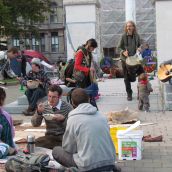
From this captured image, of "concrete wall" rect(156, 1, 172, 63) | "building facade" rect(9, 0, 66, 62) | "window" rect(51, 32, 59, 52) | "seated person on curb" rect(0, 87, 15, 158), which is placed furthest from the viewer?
"window" rect(51, 32, 59, 52)

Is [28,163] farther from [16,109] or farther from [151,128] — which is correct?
[16,109]

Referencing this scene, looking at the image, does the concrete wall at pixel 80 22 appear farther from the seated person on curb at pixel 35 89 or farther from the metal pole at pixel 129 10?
the metal pole at pixel 129 10

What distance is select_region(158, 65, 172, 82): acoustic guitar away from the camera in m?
13.0

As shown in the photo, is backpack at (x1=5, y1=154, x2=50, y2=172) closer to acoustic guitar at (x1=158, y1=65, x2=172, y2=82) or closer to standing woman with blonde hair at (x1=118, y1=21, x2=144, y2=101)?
acoustic guitar at (x1=158, y1=65, x2=172, y2=82)

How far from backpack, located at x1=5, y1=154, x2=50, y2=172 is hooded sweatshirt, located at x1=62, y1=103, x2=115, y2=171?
376 mm

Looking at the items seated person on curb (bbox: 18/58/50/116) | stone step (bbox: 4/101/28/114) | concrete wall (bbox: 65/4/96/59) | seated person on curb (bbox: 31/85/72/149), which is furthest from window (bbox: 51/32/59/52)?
seated person on curb (bbox: 31/85/72/149)

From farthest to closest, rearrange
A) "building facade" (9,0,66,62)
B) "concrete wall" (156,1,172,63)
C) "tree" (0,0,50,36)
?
"building facade" (9,0,66,62) → "tree" (0,0,50,36) → "concrete wall" (156,1,172,63)

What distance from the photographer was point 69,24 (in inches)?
757

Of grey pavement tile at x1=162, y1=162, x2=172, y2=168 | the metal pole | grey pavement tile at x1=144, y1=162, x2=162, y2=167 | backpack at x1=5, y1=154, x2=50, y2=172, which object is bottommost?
grey pavement tile at x1=144, y1=162, x2=162, y2=167

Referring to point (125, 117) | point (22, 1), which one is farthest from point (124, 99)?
point (22, 1)

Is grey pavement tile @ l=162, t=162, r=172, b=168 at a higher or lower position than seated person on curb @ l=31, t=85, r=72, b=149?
lower

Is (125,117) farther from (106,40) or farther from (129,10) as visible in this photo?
(106,40)

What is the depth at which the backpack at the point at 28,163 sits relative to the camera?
6.24m

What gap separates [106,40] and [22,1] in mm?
15983
